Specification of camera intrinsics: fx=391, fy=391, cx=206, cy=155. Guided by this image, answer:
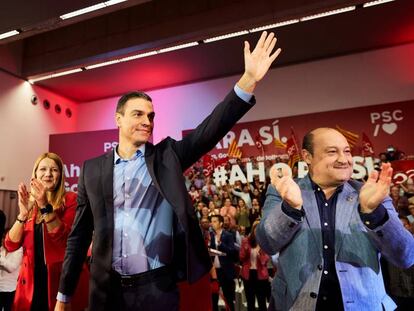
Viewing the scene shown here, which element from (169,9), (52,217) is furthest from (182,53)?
(52,217)

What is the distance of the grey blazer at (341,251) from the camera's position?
66.7 inches

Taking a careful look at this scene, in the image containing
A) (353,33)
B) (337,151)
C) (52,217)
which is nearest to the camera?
(337,151)

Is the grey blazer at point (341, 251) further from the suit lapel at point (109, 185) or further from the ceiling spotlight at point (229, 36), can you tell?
the ceiling spotlight at point (229, 36)

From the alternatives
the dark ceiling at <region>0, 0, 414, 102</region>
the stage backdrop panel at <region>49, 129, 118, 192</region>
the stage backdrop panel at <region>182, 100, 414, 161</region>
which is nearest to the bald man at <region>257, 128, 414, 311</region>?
the dark ceiling at <region>0, 0, 414, 102</region>

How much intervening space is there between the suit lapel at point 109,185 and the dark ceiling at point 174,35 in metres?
4.45

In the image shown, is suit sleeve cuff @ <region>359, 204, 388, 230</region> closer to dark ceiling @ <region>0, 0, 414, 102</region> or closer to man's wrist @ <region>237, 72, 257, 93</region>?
man's wrist @ <region>237, 72, 257, 93</region>

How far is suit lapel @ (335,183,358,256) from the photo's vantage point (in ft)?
5.98

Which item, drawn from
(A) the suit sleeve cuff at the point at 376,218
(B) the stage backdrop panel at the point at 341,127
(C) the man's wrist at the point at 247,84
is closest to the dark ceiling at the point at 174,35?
(B) the stage backdrop panel at the point at 341,127

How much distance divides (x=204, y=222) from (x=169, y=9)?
3996 mm

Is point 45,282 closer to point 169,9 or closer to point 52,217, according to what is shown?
point 52,217

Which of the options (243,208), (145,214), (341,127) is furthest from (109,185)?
(341,127)

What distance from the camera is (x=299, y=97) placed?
796cm

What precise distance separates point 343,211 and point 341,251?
0.63 ft

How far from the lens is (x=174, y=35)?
6.96 m
